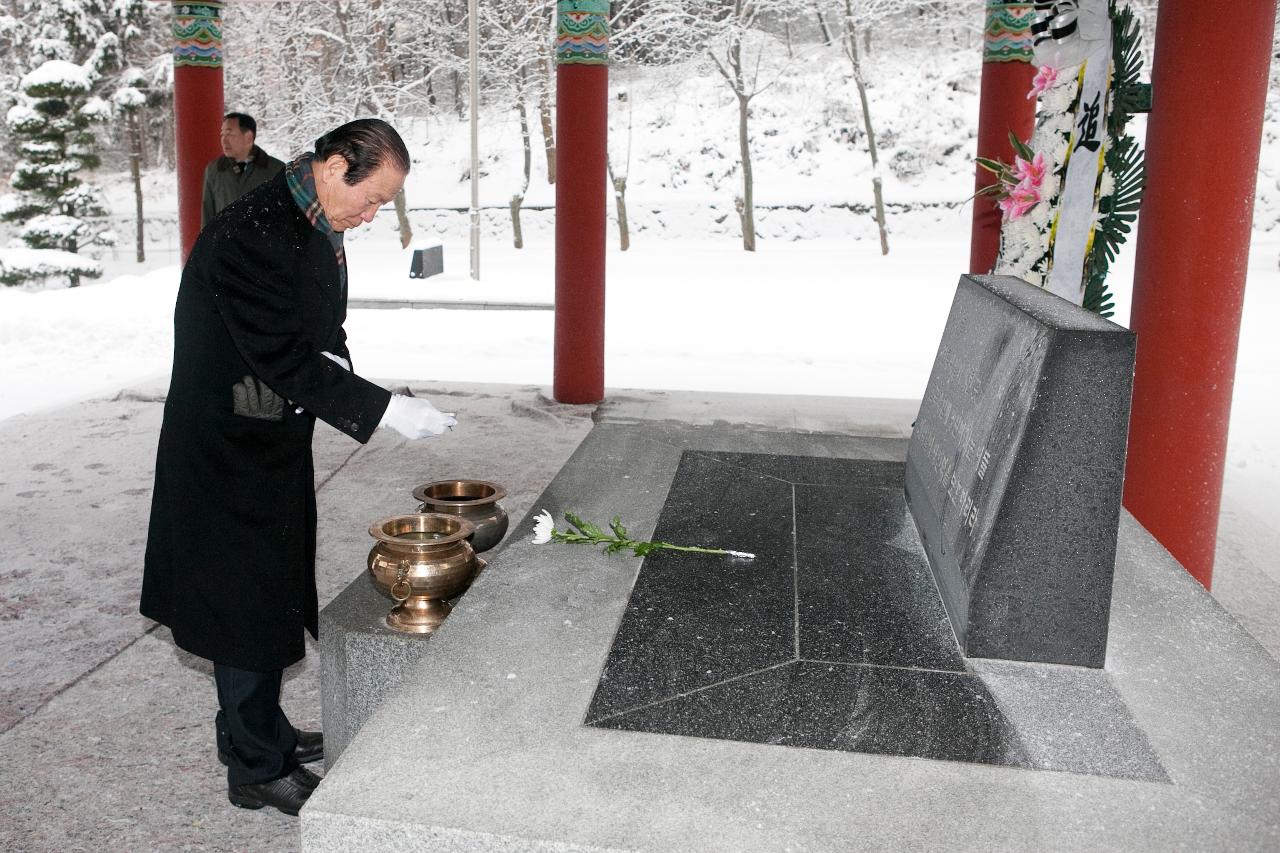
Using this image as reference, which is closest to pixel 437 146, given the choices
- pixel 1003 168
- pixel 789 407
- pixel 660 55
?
pixel 660 55

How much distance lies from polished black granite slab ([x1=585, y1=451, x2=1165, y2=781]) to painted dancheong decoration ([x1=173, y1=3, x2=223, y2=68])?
673cm

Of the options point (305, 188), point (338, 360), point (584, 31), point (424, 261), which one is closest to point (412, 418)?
point (338, 360)

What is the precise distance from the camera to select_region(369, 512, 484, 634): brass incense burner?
8.68 ft

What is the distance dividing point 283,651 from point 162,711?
2.94 ft

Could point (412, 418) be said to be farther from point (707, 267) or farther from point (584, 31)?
point (707, 267)

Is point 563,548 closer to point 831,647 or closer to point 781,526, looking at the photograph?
point 781,526

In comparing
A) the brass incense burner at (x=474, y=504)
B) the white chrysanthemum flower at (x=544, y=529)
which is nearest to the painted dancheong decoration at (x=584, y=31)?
the brass incense burner at (x=474, y=504)

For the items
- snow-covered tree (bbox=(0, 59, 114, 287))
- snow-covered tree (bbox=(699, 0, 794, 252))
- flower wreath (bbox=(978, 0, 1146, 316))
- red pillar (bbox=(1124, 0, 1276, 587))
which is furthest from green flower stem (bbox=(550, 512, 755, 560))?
snow-covered tree (bbox=(699, 0, 794, 252))

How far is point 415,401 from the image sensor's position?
256cm

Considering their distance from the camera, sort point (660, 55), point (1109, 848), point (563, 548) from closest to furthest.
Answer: point (1109, 848) < point (563, 548) < point (660, 55)

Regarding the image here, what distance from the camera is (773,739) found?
6.38ft

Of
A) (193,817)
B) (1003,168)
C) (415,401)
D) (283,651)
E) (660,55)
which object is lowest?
(193,817)

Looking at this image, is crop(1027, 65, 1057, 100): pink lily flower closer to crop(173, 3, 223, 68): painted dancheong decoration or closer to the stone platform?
the stone platform

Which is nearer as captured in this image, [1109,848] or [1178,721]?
[1109,848]
